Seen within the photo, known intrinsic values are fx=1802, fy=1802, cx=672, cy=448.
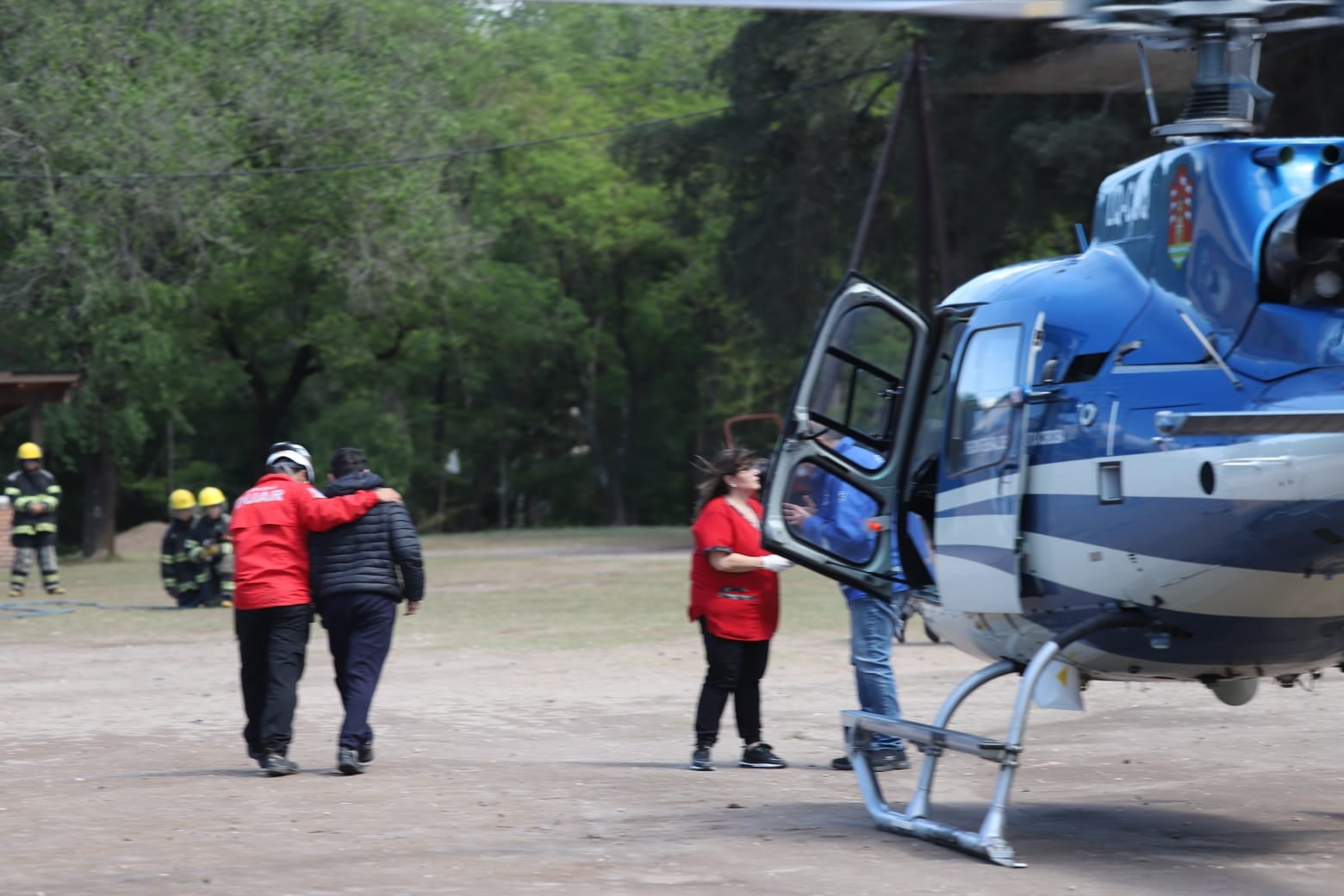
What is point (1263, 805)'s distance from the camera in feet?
29.0

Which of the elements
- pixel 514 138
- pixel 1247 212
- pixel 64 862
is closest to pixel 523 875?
pixel 64 862

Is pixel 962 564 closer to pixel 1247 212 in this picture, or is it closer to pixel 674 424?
pixel 1247 212

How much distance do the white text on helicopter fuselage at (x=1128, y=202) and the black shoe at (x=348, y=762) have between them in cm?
503

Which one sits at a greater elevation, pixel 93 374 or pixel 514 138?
pixel 514 138

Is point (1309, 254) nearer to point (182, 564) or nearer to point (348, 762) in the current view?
point (348, 762)

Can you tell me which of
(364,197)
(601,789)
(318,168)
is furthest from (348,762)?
(364,197)

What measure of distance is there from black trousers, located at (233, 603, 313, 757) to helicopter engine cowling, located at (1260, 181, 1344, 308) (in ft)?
18.6

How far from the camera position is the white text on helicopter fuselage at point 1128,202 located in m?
7.52

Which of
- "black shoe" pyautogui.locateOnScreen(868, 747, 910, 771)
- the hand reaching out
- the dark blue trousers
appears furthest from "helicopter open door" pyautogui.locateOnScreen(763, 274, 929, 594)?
the dark blue trousers

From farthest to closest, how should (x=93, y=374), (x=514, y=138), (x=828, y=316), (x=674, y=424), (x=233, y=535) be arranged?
(x=674, y=424), (x=514, y=138), (x=93, y=374), (x=233, y=535), (x=828, y=316)

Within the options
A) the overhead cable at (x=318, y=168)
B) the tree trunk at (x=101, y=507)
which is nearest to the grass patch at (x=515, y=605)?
the tree trunk at (x=101, y=507)

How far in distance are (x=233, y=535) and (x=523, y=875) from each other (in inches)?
145

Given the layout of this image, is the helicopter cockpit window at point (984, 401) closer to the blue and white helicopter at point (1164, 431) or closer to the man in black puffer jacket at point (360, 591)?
the blue and white helicopter at point (1164, 431)

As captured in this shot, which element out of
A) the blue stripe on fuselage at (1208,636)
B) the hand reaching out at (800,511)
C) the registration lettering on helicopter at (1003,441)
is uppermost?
the registration lettering on helicopter at (1003,441)
